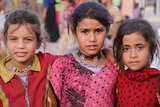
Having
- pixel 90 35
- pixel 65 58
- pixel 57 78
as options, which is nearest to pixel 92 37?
pixel 90 35

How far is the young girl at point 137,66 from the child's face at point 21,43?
628mm

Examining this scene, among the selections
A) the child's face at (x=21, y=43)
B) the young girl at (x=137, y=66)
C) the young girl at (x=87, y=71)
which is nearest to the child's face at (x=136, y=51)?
the young girl at (x=137, y=66)

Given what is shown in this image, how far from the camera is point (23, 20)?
2.54 m

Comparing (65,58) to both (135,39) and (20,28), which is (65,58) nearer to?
(20,28)

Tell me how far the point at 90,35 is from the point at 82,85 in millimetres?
351

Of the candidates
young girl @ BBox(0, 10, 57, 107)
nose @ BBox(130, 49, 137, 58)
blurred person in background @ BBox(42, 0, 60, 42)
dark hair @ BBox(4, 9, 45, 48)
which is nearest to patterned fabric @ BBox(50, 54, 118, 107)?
young girl @ BBox(0, 10, 57, 107)

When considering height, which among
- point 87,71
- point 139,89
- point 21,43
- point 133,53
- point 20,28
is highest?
point 20,28

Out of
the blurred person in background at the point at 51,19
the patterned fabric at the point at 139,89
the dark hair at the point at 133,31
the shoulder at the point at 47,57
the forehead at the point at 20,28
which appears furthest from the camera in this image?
the blurred person in background at the point at 51,19

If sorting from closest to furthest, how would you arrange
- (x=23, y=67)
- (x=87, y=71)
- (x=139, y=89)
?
(x=139, y=89)
(x=87, y=71)
(x=23, y=67)

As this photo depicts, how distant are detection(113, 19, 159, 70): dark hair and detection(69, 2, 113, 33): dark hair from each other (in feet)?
0.43

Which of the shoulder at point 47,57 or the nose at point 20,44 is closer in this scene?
the nose at point 20,44

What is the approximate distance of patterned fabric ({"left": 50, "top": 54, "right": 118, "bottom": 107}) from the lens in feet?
7.89

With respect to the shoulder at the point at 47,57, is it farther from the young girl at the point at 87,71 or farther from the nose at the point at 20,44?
the nose at the point at 20,44

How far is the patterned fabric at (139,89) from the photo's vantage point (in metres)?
2.29
